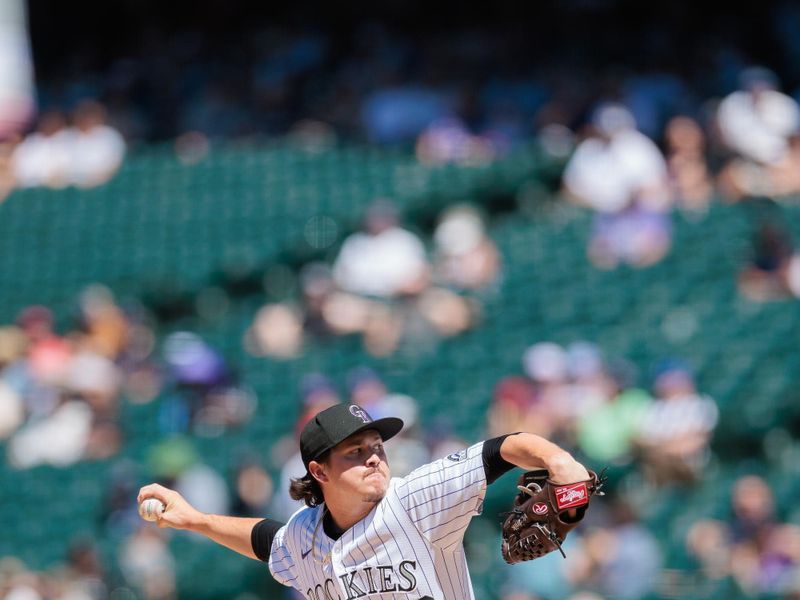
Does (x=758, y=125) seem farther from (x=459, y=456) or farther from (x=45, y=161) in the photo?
(x=459, y=456)

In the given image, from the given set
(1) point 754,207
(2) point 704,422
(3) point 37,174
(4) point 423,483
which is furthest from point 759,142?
(4) point 423,483

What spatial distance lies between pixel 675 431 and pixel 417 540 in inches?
192

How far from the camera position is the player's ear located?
4.05 m

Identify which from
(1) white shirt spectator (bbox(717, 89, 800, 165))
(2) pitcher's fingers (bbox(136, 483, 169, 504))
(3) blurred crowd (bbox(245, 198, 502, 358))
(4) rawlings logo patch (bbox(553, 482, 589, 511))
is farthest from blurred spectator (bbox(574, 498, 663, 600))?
(4) rawlings logo patch (bbox(553, 482, 589, 511))

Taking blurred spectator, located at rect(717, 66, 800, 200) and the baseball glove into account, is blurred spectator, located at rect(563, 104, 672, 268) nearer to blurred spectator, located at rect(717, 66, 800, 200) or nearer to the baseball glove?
blurred spectator, located at rect(717, 66, 800, 200)

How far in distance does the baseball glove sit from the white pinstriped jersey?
11cm

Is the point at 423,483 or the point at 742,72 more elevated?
the point at 742,72

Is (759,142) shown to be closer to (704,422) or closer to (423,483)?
(704,422)

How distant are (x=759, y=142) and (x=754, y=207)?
68 centimetres

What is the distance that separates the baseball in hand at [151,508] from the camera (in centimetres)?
439

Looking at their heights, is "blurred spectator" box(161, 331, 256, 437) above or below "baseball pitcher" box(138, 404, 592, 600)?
below

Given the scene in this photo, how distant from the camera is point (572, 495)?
12.0 feet

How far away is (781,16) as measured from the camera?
13758mm

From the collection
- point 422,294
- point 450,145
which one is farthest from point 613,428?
point 450,145
